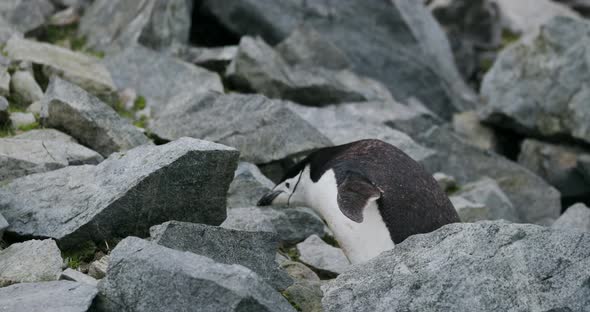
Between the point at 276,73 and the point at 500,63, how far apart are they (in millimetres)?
4913

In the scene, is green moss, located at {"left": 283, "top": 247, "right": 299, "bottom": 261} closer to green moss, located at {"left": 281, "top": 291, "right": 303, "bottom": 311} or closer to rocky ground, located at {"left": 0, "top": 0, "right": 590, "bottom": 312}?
rocky ground, located at {"left": 0, "top": 0, "right": 590, "bottom": 312}

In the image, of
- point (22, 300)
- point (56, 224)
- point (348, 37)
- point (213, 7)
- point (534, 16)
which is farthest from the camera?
point (534, 16)

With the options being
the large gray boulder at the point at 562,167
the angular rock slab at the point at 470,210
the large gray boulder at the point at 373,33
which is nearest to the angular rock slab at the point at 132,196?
the angular rock slab at the point at 470,210

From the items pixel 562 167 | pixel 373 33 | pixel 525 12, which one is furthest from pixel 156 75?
pixel 525 12

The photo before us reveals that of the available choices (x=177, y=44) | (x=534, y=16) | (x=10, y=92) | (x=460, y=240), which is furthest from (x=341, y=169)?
(x=534, y=16)

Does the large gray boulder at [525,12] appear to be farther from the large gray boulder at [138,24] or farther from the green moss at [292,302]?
the green moss at [292,302]

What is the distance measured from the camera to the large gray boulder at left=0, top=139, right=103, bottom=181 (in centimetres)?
655

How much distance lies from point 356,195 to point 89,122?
8.59ft

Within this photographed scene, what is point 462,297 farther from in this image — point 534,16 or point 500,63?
point 534,16

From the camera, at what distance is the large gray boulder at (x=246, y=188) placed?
774cm

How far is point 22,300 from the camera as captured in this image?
445 centimetres

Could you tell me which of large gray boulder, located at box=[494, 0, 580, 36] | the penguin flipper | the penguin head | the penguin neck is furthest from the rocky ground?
large gray boulder, located at box=[494, 0, 580, 36]

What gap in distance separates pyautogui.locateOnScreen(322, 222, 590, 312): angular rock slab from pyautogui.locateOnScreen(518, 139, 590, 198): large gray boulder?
334 inches

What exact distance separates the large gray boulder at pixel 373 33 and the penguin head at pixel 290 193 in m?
5.45
